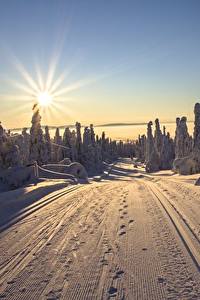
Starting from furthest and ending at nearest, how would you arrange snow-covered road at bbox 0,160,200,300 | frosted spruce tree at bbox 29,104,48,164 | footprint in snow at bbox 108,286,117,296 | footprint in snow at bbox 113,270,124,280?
frosted spruce tree at bbox 29,104,48,164 → footprint in snow at bbox 113,270,124,280 → snow-covered road at bbox 0,160,200,300 → footprint in snow at bbox 108,286,117,296

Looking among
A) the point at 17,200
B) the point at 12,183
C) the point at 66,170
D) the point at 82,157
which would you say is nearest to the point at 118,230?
the point at 17,200

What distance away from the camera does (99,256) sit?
7367 millimetres

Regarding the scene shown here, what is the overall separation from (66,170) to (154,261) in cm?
3312

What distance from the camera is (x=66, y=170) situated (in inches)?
1561

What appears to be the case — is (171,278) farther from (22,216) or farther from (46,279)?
(22,216)

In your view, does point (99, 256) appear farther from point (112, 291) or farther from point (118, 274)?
point (112, 291)

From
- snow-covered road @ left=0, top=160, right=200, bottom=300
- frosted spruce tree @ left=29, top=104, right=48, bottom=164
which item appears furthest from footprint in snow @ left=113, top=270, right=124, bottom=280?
frosted spruce tree @ left=29, top=104, right=48, bottom=164

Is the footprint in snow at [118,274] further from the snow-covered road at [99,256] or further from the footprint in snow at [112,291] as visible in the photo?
the footprint in snow at [112,291]

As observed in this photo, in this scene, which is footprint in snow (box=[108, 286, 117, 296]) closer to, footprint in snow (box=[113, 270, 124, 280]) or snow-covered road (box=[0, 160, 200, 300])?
snow-covered road (box=[0, 160, 200, 300])

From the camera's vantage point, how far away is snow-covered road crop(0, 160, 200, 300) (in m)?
5.74

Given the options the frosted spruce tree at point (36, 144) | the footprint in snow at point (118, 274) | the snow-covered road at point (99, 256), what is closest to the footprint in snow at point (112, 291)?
the snow-covered road at point (99, 256)

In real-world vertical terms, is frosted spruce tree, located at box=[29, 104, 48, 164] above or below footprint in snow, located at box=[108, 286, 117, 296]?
above

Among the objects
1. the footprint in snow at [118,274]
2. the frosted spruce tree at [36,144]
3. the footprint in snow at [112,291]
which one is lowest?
the footprint in snow at [112,291]

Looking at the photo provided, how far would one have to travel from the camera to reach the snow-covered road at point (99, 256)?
5742mm
